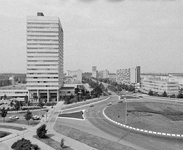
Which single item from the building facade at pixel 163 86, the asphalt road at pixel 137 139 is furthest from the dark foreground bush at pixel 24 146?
the building facade at pixel 163 86

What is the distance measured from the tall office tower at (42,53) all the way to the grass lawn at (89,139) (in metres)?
45.0

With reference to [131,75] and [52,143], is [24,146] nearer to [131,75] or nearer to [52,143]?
[52,143]

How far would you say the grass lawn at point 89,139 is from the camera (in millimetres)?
25438

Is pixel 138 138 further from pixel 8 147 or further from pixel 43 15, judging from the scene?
pixel 43 15

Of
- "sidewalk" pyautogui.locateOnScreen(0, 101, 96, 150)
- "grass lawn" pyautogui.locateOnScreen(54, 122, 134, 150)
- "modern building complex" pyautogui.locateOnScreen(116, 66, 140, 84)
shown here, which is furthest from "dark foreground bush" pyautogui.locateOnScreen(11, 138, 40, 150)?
"modern building complex" pyautogui.locateOnScreen(116, 66, 140, 84)

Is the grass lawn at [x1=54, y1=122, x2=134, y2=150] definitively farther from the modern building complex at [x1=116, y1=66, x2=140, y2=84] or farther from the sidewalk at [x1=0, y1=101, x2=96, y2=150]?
the modern building complex at [x1=116, y1=66, x2=140, y2=84]

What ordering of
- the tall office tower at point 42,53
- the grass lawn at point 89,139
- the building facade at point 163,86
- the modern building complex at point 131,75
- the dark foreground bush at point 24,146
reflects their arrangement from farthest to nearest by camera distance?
the modern building complex at point 131,75, the building facade at point 163,86, the tall office tower at point 42,53, the grass lawn at point 89,139, the dark foreground bush at point 24,146

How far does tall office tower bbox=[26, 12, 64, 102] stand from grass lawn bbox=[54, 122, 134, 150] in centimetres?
4500

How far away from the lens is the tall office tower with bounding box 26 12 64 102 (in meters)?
75.4

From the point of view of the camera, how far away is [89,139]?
28781 millimetres

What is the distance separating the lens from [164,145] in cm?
2622

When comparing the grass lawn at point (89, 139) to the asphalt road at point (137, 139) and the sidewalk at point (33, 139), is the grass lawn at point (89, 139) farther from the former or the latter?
the asphalt road at point (137, 139)

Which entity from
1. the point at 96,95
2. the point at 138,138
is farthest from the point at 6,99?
the point at 138,138

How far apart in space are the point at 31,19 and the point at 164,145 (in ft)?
266
